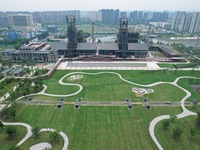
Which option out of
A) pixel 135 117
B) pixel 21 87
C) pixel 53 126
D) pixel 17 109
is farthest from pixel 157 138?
pixel 21 87

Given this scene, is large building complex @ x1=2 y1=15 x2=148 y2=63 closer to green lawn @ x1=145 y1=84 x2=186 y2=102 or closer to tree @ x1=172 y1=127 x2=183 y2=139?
green lawn @ x1=145 y1=84 x2=186 y2=102

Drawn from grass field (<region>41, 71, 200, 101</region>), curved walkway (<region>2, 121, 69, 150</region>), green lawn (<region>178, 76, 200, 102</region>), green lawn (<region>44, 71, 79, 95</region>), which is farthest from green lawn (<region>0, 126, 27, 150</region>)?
green lawn (<region>178, 76, 200, 102</region>)

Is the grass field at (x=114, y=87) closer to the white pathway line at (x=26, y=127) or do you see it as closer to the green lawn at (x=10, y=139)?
the white pathway line at (x=26, y=127)

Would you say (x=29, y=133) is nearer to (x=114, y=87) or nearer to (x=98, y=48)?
(x=114, y=87)

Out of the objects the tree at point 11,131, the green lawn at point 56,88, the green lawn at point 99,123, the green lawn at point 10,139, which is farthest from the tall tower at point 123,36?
the tree at point 11,131

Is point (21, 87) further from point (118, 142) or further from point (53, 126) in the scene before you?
point (118, 142)

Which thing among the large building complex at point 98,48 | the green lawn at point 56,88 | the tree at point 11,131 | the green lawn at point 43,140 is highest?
the large building complex at point 98,48

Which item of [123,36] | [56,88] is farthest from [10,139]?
[123,36]
